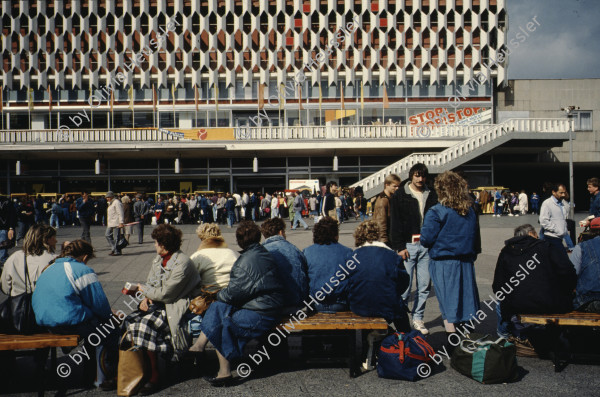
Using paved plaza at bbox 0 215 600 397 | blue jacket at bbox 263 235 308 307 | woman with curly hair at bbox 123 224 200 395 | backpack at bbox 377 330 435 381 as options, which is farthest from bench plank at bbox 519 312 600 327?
woman with curly hair at bbox 123 224 200 395

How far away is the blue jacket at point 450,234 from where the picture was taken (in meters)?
5.48

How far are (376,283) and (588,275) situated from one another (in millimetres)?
2261

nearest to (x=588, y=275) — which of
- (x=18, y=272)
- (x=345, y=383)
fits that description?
(x=345, y=383)

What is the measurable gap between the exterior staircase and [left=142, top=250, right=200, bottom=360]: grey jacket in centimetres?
2356

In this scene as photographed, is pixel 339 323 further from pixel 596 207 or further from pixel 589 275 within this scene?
pixel 596 207

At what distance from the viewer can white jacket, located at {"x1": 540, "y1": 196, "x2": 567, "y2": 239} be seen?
28.5ft

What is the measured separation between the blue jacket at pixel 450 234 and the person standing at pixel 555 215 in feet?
12.5

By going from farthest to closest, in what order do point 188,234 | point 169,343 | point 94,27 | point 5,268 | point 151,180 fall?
point 94,27 → point 151,180 → point 188,234 → point 5,268 → point 169,343

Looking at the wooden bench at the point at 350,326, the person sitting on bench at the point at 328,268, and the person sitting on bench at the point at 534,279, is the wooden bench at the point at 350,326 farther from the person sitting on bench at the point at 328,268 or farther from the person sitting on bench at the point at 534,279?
the person sitting on bench at the point at 534,279

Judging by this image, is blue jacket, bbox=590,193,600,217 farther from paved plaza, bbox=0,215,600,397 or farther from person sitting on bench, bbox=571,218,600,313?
paved plaza, bbox=0,215,600,397

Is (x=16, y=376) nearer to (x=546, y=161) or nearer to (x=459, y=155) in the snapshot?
(x=459, y=155)

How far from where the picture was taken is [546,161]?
37.2m

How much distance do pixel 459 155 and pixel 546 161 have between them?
1128cm

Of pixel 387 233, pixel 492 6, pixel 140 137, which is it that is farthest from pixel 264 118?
pixel 387 233
